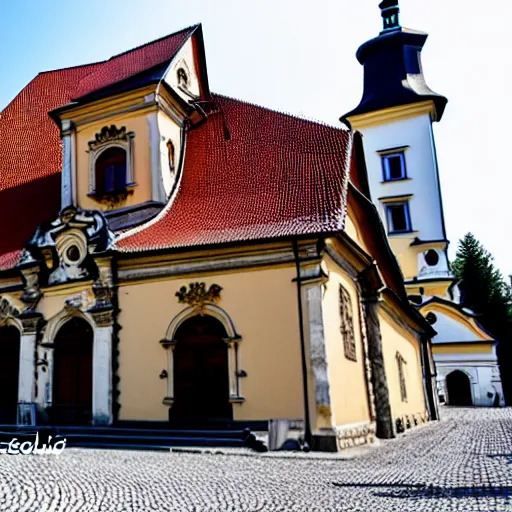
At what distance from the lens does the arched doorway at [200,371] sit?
13570 mm

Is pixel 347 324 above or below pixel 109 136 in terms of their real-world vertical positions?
below

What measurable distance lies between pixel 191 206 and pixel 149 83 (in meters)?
3.69

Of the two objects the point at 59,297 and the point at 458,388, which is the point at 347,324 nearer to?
the point at 59,297

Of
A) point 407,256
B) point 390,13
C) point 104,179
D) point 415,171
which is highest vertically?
point 390,13

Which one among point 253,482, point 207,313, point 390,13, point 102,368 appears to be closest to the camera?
point 253,482

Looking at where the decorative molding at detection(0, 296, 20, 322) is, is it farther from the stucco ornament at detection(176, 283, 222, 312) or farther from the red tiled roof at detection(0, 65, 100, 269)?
the stucco ornament at detection(176, 283, 222, 312)

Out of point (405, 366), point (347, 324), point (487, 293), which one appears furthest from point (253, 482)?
point (487, 293)

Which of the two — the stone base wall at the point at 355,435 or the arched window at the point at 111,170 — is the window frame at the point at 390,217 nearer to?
the arched window at the point at 111,170

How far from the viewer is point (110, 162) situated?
685 inches

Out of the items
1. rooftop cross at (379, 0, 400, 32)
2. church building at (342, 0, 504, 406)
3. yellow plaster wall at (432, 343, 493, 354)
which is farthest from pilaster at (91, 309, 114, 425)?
rooftop cross at (379, 0, 400, 32)

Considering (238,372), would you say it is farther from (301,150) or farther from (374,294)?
(301,150)

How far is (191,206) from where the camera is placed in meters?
15.9

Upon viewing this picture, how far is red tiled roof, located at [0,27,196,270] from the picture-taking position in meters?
18.1

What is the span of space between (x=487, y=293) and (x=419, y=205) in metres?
19.6
